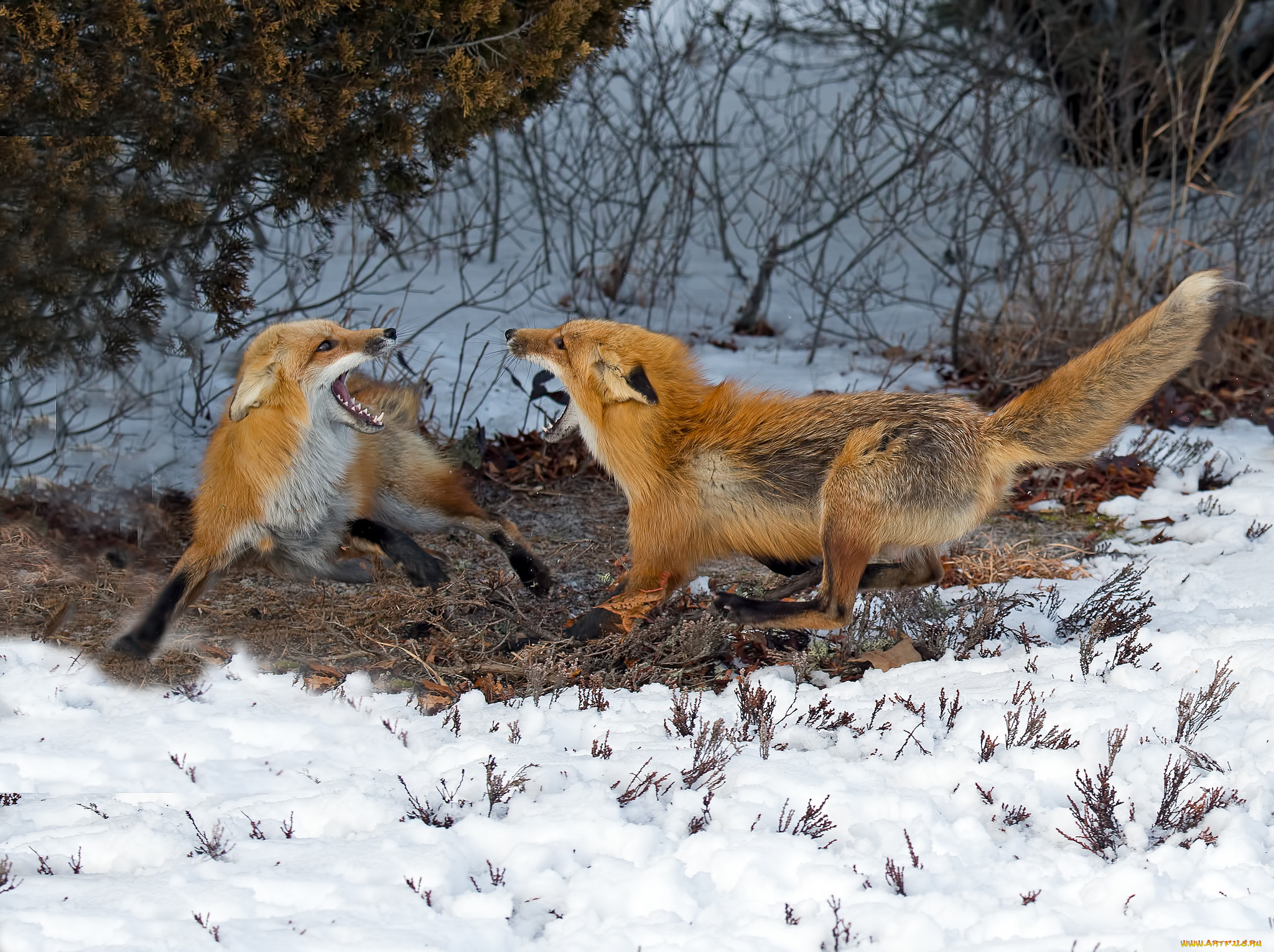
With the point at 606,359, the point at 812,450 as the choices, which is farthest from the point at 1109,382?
the point at 606,359

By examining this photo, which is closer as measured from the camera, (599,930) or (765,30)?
(599,930)

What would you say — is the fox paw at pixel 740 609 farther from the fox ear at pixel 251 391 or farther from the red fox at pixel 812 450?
the fox ear at pixel 251 391

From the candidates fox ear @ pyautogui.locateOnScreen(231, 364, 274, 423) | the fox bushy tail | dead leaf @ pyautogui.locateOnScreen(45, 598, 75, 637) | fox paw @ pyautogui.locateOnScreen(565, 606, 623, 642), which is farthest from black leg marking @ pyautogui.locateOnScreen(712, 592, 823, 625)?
dead leaf @ pyautogui.locateOnScreen(45, 598, 75, 637)

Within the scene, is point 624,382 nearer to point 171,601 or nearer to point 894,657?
point 894,657

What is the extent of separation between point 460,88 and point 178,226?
157 centimetres

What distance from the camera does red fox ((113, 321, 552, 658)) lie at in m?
4.62

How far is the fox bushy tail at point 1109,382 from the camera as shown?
3.95 meters

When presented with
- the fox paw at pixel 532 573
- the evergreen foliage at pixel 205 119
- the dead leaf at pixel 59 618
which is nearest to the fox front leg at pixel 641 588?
the fox paw at pixel 532 573

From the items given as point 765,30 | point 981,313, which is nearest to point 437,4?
point 981,313

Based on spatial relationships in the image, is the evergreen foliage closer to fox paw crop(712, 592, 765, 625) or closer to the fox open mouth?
the fox open mouth

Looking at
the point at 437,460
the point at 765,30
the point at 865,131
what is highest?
the point at 765,30

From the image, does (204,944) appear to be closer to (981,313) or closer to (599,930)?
(599,930)

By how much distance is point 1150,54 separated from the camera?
11.5 meters

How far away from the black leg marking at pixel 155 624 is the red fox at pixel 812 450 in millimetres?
1552
